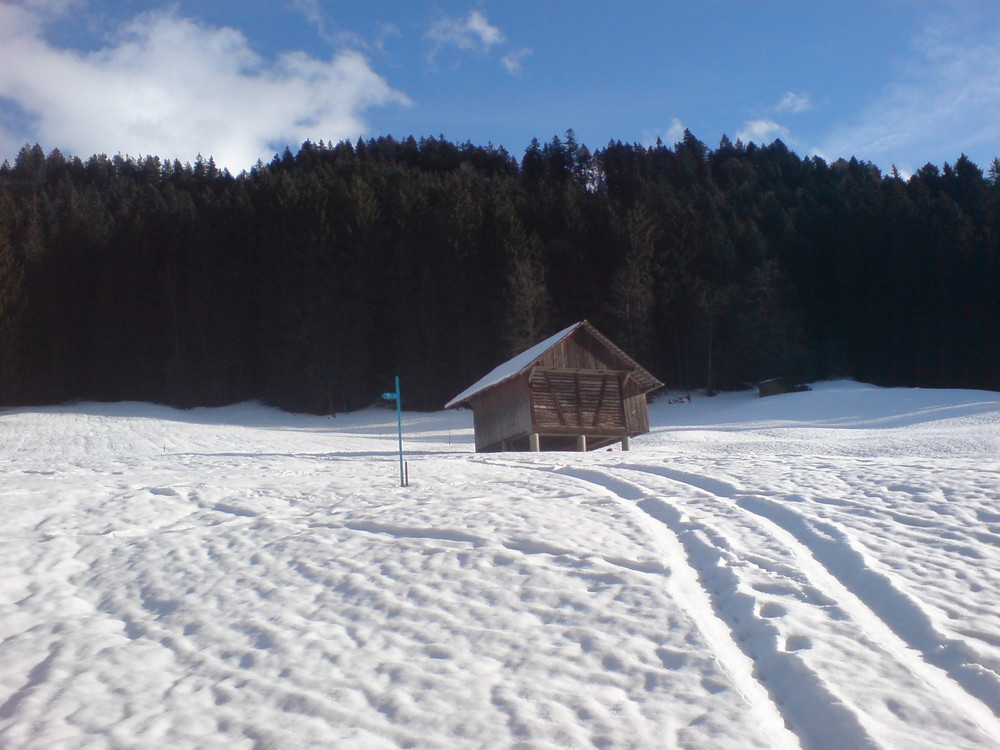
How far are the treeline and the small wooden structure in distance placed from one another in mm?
19090

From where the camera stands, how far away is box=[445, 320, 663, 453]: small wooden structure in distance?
89.2ft

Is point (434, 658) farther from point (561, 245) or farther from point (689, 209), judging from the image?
point (689, 209)

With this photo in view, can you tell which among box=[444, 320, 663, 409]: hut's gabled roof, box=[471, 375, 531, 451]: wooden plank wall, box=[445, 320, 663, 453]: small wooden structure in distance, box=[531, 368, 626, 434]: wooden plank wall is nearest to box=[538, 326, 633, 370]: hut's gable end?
box=[445, 320, 663, 453]: small wooden structure in distance

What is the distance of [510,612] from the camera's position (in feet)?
22.7

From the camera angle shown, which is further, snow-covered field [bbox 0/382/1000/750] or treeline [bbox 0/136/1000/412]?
treeline [bbox 0/136/1000/412]

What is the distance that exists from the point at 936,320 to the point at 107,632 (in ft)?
183

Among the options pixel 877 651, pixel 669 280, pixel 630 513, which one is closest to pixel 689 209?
pixel 669 280

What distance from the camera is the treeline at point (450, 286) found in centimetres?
4978

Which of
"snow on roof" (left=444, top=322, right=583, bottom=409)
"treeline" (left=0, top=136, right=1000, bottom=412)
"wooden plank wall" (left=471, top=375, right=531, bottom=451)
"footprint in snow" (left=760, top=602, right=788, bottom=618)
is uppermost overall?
"treeline" (left=0, top=136, right=1000, bottom=412)

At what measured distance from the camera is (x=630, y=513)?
10.8m

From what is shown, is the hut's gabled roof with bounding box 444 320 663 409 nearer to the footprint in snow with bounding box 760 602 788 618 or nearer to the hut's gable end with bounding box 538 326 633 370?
the hut's gable end with bounding box 538 326 633 370

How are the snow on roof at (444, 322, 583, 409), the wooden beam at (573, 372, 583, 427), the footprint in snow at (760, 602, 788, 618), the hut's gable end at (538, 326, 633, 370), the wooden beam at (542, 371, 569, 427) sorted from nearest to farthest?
the footprint in snow at (760, 602, 788, 618)
the snow on roof at (444, 322, 583, 409)
the wooden beam at (542, 371, 569, 427)
the hut's gable end at (538, 326, 633, 370)
the wooden beam at (573, 372, 583, 427)

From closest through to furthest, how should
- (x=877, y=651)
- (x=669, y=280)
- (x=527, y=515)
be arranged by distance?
1. (x=877, y=651)
2. (x=527, y=515)
3. (x=669, y=280)

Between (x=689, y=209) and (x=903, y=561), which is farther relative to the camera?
(x=689, y=209)
